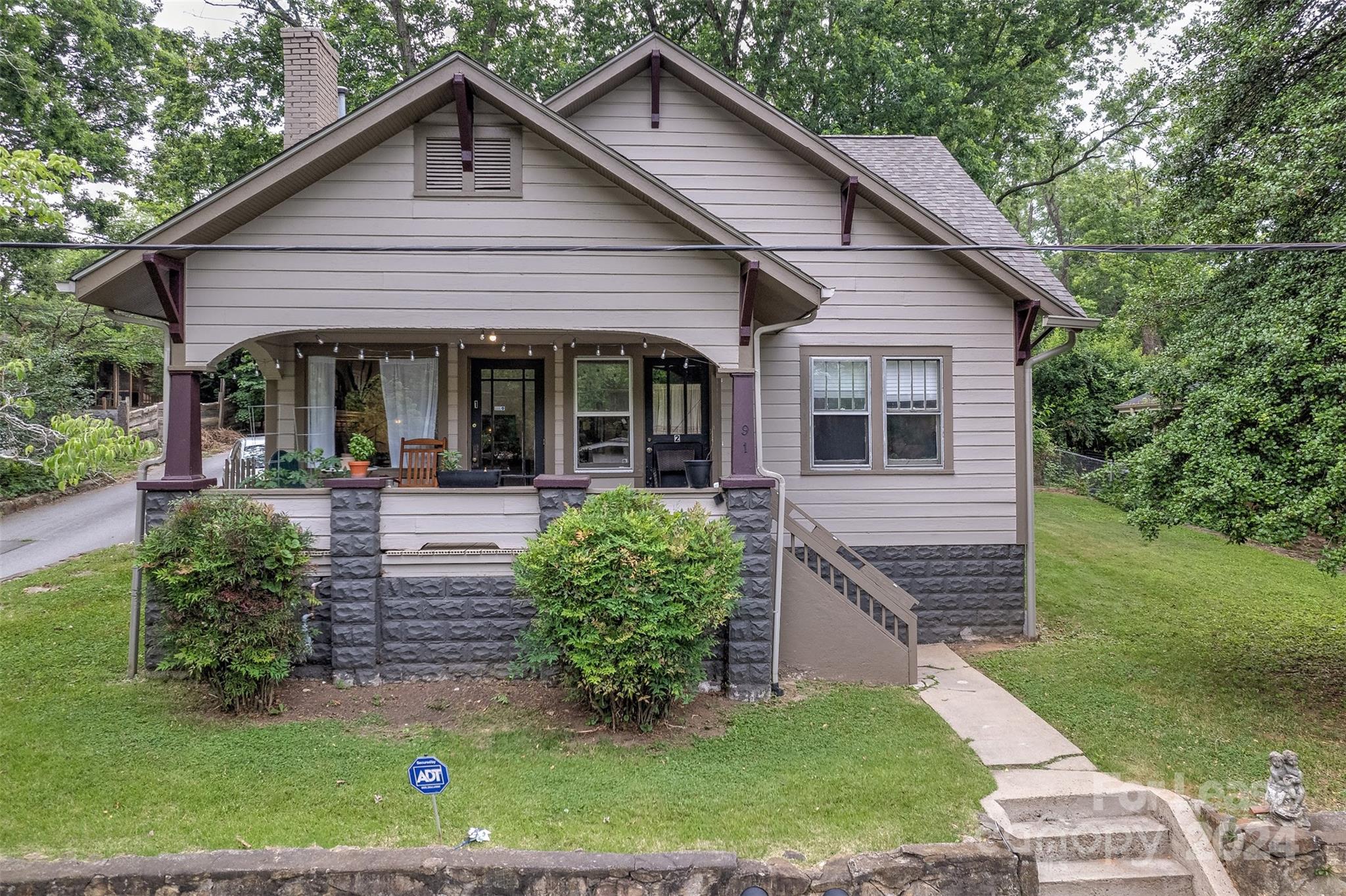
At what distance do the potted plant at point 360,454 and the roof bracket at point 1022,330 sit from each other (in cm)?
743

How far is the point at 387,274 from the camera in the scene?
5977 millimetres

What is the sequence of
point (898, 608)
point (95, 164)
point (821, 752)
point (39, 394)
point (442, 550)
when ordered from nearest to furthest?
point (821, 752)
point (442, 550)
point (898, 608)
point (39, 394)
point (95, 164)

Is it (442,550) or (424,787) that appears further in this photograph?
(442,550)

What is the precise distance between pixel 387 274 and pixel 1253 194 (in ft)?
24.9

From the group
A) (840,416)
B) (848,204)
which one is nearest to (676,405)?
(840,416)

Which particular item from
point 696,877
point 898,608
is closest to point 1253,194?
point 898,608

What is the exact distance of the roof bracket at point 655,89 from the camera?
799cm

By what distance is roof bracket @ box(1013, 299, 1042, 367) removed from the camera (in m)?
7.96

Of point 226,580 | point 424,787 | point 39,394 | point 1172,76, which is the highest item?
point 1172,76

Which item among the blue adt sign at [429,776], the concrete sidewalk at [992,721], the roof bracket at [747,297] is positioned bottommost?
the concrete sidewalk at [992,721]

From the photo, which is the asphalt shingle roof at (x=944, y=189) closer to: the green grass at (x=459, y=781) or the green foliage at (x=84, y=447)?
the green grass at (x=459, y=781)

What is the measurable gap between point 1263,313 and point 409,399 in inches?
336

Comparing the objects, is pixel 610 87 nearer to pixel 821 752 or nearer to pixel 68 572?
pixel 821 752

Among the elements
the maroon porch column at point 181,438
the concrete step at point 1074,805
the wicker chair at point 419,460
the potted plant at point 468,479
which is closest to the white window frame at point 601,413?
the wicker chair at point 419,460
